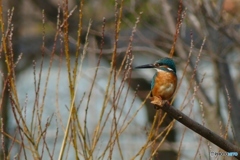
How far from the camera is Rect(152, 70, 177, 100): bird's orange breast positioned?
3363 mm

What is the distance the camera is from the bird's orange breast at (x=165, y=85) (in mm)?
3363

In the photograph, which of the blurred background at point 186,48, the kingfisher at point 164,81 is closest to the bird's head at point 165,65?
the kingfisher at point 164,81

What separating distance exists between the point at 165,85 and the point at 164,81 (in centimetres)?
2

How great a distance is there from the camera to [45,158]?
11133mm

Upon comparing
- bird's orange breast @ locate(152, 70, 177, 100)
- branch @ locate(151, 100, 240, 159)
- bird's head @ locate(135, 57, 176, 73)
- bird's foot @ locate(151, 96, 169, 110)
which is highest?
bird's head @ locate(135, 57, 176, 73)

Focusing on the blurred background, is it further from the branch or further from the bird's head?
the branch

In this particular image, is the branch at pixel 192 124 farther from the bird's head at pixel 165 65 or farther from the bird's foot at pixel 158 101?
the bird's head at pixel 165 65

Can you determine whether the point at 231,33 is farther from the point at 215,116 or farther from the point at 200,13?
the point at 215,116

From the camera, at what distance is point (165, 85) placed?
3.39 metres

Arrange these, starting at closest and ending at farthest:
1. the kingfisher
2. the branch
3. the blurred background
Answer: the branch → the kingfisher → the blurred background

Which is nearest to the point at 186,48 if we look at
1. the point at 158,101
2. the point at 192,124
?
the point at 158,101

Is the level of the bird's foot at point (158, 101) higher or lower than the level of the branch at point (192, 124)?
higher

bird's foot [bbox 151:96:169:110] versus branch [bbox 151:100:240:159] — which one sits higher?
bird's foot [bbox 151:96:169:110]

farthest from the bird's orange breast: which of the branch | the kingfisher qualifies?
the branch
